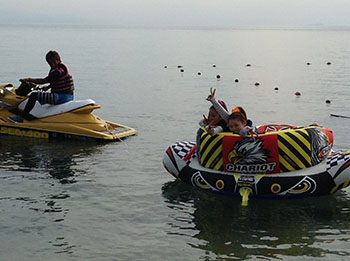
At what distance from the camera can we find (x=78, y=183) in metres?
10.8

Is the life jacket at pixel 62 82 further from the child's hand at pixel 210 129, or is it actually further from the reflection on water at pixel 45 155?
the child's hand at pixel 210 129

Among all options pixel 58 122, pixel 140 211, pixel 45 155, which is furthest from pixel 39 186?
pixel 58 122

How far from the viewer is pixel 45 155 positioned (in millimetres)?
12773

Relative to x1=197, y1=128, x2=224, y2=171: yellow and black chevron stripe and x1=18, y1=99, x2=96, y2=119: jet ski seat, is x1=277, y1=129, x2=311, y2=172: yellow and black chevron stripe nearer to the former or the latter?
x1=197, y1=128, x2=224, y2=171: yellow and black chevron stripe

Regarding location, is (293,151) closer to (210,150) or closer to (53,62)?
(210,150)

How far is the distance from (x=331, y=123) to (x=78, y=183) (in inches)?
354

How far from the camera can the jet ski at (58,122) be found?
14023 mm

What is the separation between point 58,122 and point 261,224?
676 cm

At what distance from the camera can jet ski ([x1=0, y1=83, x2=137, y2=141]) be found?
14023 mm

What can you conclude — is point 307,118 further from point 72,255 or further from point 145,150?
point 72,255

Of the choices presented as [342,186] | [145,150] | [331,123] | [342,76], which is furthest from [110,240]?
[342,76]

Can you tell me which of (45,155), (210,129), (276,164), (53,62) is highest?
(53,62)

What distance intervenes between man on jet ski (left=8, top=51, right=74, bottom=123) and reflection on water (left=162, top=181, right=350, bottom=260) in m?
4.78

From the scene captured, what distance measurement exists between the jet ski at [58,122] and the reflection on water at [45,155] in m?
0.19
